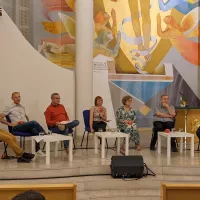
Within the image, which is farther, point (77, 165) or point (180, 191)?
point (77, 165)

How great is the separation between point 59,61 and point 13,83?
1.20 meters

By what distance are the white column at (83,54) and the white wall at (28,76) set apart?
0.18 m

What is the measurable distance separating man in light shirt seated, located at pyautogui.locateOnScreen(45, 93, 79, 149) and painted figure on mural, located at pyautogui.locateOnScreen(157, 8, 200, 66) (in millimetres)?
3842

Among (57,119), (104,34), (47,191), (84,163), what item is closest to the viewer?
(47,191)

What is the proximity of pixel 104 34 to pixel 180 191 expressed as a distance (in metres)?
6.53

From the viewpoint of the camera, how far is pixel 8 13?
8.27m

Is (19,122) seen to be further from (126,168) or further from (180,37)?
(180,37)

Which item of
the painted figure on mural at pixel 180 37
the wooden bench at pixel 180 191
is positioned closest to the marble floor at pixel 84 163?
the wooden bench at pixel 180 191

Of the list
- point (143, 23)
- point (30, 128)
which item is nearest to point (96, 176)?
point (30, 128)

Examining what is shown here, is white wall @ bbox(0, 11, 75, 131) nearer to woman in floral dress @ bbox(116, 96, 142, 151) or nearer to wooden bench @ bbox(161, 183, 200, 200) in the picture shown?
woman in floral dress @ bbox(116, 96, 142, 151)

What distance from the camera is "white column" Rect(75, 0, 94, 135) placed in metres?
9.00

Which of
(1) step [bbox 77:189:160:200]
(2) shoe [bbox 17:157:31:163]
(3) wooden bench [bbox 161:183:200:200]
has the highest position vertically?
(3) wooden bench [bbox 161:183:200:200]

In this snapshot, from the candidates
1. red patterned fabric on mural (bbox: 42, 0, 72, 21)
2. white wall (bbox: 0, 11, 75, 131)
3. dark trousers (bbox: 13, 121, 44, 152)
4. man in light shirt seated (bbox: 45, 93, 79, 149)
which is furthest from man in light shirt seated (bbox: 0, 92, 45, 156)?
red patterned fabric on mural (bbox: 42, 0, 72, 21)

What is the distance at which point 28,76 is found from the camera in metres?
8.52
